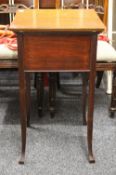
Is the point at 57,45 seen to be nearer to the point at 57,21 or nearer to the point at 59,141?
the point at 57,21

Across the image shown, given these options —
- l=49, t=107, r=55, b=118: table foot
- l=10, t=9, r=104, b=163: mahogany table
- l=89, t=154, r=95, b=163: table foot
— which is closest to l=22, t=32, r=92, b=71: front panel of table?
l=10, t=9, r=104, b=163: mahogany table

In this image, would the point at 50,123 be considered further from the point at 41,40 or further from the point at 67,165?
the point at 41,40

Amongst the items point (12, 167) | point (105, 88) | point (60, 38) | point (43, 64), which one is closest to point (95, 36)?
point (60, 38)

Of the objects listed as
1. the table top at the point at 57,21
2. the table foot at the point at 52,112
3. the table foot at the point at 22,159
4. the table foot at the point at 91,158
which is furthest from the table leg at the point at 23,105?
the table foot at the point at 52,112

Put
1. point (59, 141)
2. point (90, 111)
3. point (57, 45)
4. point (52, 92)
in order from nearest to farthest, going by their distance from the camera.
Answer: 1. point (57, 45)
2. point (90, 111)
3. point (59, 141)
4. point (52, 92)

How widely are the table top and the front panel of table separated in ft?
0.11

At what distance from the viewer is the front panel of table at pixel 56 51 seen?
146cm

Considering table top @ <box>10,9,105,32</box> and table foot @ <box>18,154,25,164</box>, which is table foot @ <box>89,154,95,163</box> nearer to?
table foot @ <box>18,154,25,164</box>

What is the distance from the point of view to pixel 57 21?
5.13 ft

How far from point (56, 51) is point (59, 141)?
60cm

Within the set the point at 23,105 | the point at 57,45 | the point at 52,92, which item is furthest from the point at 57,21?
the point at 52,92

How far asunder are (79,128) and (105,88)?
0.65 meters

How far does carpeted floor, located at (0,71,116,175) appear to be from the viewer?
5.36 ft

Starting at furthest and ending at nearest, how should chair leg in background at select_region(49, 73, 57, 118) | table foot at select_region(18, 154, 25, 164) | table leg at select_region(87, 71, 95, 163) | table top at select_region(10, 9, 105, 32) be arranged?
1. chair leg in background at select_region(49, 73, 57, 118)
2. table foot at select_region(18, 154, 25, 164)
3. table leg at select_region(87, 71, 95, 163)
4. table top at select_region(10, 9, 105, 32)
